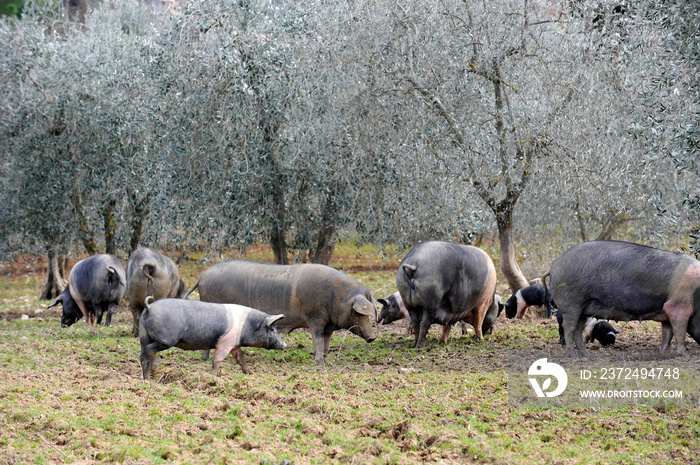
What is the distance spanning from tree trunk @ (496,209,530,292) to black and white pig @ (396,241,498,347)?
165 centimetres

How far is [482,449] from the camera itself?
564cm

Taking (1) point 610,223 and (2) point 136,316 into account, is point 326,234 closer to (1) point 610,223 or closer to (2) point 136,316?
(2) point 136,316

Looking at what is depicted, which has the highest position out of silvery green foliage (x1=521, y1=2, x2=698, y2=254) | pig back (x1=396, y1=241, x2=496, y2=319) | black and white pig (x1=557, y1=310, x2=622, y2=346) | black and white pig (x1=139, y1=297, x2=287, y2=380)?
silvery green foliage (x1=521, y1=2, x2=698, y2=254)

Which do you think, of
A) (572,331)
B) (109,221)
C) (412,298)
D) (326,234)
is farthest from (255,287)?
(109,221)

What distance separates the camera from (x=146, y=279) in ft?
37.1

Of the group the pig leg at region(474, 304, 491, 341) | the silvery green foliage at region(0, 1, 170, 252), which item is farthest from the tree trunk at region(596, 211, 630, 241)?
the silvery green foliage at region(0, 1, 170, 252)

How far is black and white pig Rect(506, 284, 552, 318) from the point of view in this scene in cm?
1222

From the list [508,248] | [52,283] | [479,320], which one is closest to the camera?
[479,320]

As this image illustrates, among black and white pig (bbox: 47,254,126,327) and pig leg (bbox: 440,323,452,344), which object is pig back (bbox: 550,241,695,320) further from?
black and white pig (bbox: 47,254,126,327)

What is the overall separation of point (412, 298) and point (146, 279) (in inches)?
167

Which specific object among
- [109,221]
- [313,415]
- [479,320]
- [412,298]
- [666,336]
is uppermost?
[109,221]

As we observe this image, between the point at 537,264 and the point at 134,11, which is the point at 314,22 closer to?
the point at 537,264

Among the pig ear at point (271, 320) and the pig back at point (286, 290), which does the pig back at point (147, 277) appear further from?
the pig ear at point (271, 320)

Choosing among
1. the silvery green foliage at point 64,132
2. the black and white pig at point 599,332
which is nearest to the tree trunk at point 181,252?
the silvery green foliage at point 64,132
